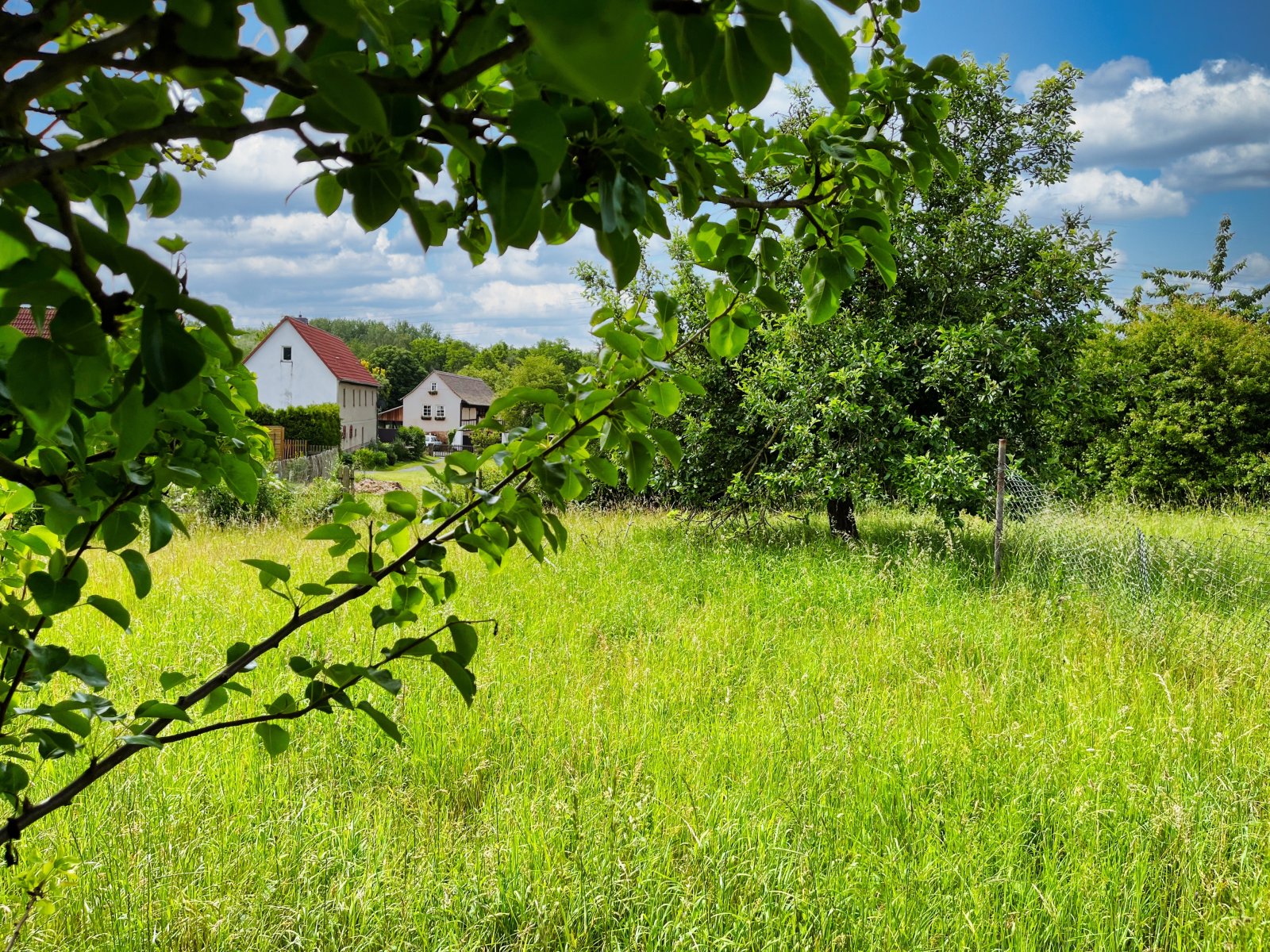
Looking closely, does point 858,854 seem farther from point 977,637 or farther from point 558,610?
point 558,610

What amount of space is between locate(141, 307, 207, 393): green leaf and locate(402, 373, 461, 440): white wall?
2213 inches

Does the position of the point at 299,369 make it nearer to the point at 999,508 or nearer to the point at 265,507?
the point at 265,507

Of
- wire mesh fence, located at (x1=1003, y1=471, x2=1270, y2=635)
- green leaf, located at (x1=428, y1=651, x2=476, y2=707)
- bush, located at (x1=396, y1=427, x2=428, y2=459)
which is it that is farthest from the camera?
bush, located at (x1=396, y1=427, x2=428, y2=459)

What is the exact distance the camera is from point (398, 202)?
1.93ft

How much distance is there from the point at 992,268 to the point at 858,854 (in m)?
7.41

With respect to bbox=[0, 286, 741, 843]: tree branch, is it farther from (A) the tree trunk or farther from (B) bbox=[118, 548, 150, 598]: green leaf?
(A) the tree trunk

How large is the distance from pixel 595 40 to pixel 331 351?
1573 inches

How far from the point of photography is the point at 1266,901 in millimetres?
2340

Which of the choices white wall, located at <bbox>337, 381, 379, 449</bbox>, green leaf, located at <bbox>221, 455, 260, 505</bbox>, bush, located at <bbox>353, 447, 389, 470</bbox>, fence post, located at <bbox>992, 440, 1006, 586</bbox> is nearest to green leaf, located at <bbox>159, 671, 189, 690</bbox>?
green leaf, located at <bbox>221, 455, 260, 505</bbox>

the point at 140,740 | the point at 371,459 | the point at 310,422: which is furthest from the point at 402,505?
the point at 371,459

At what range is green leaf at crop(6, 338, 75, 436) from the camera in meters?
0.52

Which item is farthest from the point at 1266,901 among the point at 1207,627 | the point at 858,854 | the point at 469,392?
the point at 469,392

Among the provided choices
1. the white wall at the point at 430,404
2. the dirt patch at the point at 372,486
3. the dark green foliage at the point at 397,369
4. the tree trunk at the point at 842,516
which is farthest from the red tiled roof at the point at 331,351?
the tree trunk at the point at 842,516

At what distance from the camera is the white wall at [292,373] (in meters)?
35.2
